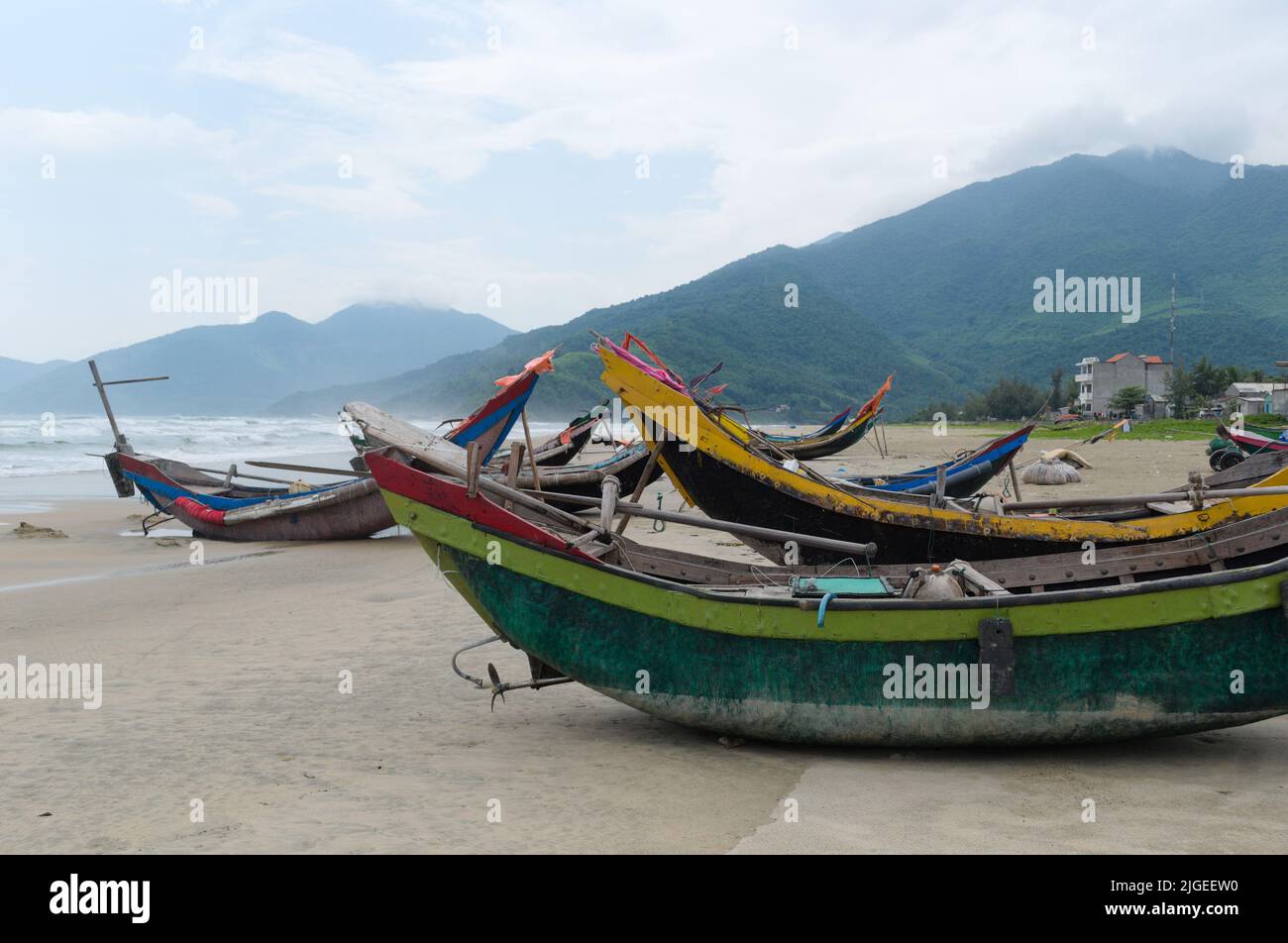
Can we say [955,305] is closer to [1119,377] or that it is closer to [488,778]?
[1119,377]

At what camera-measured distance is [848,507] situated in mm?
7578

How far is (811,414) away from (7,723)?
66.8 meters

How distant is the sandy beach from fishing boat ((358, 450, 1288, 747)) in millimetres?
228

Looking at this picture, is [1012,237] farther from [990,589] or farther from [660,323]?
[990,589]

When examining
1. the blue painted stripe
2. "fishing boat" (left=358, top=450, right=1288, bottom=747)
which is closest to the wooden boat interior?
"fishing boat" (left=358, top=450, right=1288, bottom=747)

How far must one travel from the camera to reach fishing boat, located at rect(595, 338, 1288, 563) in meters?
6.50

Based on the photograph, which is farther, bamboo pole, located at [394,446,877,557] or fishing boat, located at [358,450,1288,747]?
bamboo pole, located at [394,446,877,557]

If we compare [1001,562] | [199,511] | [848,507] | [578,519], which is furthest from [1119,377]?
[578,519]

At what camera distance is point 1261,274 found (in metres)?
109

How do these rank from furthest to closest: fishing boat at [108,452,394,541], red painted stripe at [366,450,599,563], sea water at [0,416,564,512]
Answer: sea water at [0,416,564,512]
fishing boat at [108,452,394,541]
red painted stripe at [366,450,599,563]

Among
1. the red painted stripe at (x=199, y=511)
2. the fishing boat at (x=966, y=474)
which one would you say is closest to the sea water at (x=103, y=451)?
the red painted stripe at (x=199, y=511)

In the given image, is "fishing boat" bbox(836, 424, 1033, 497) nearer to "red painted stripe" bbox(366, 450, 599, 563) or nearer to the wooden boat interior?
the wooden boat interior

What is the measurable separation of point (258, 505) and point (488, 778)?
11.6 metres

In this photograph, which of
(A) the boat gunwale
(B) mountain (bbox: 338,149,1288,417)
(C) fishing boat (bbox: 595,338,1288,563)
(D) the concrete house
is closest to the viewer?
(A) the boat gunwale
